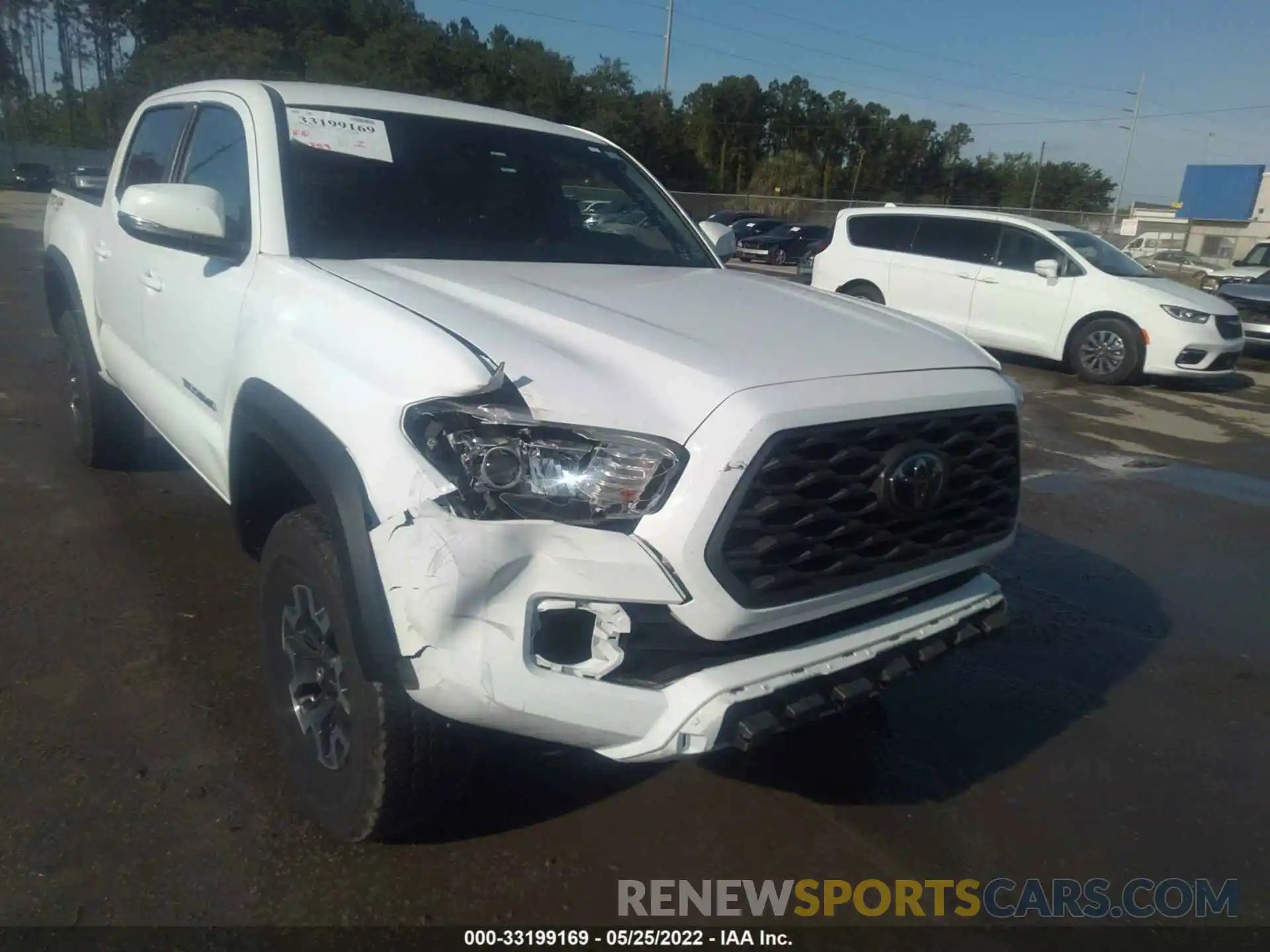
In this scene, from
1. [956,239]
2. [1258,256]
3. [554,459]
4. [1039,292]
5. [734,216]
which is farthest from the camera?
[734,216]

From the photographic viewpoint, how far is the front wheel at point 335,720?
7.14ft

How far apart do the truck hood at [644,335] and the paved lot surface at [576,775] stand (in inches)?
46.1

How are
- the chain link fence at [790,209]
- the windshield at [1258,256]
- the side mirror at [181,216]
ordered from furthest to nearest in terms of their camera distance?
1. the chain link fence at [790,209]
2. the windshield at [1258,256]
3. the side mirror at [181,216]

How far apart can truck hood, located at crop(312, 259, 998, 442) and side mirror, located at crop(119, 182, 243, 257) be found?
371 millimetres

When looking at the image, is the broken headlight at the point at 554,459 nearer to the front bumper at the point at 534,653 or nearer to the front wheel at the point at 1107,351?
the front bumper at the point at 534,653

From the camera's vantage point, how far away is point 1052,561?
5.05 m

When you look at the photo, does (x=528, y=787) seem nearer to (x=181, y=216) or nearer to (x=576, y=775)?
(x=576, y=775)

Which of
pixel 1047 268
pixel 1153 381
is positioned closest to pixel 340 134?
pixel 1047 268

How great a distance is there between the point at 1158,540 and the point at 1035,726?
2742 mm

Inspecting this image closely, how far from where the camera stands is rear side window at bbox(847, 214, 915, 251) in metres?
11.9

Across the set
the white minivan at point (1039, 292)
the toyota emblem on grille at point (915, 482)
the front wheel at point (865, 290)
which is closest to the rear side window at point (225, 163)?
the toyota emblem on grille at point (915, 482)

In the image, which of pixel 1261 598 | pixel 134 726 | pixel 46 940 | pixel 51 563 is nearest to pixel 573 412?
pixel 46 940

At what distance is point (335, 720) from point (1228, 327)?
11145mm

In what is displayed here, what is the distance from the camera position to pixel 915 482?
229 centimetres
